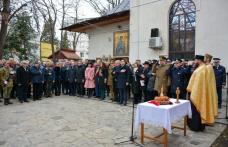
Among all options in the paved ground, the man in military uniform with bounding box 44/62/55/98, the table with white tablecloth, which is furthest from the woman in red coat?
the table with white tablecloth

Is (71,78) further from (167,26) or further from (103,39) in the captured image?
(103,39)

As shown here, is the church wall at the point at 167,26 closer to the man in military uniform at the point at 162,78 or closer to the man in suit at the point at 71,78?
the man in military uniform at the point at 162,78

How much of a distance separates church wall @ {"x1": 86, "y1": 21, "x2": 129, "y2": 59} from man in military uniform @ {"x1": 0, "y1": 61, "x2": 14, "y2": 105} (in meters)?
8.16

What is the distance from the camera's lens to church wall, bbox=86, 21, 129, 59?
18109 millimetres

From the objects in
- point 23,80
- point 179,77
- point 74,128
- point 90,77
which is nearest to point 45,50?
point 90,77

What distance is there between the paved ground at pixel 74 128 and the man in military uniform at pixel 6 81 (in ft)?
3.92

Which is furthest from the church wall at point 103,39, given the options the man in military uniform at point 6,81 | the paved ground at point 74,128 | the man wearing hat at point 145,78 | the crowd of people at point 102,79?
the paved ground at point 74,128

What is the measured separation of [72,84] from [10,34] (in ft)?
52.8

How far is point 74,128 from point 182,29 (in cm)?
846

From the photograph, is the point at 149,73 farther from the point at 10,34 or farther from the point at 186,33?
the point at 10,34

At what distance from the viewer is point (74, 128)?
7.42 m

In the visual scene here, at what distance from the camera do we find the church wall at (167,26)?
1148cm

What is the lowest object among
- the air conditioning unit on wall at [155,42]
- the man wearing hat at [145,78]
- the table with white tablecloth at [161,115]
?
the table with white tablecloth at [161,115]

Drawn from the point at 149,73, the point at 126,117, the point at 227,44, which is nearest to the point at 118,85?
the point at 149,73
